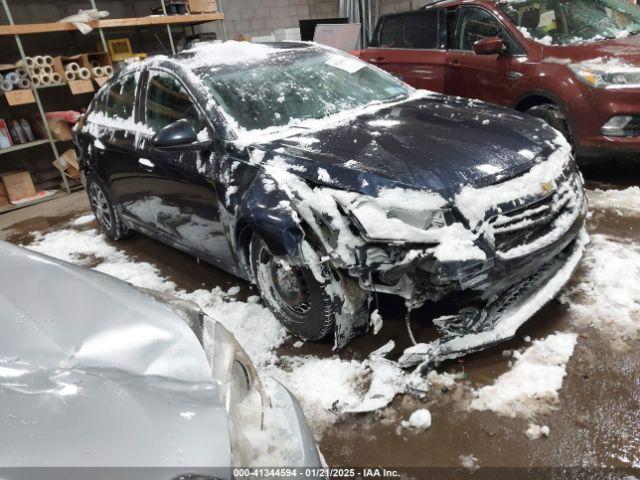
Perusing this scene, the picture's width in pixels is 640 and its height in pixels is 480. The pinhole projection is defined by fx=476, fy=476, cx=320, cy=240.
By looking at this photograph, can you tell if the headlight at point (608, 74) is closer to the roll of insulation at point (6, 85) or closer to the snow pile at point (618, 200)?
the snow pile at point (618, 200)

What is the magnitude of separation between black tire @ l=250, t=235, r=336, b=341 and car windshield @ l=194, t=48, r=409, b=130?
2.61 ft

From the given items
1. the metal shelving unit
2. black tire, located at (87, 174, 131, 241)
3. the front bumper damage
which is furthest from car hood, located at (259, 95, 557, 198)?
the metal shelving unit

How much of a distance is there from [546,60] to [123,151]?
12.2 feet

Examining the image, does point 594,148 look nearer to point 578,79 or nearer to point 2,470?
point 578,79

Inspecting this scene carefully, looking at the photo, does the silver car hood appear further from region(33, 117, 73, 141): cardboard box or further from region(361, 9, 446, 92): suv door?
region(33, 117, 73, 141): cardboard box

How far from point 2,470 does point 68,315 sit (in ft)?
1.90

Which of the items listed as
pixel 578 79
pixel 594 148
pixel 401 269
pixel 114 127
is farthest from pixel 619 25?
pixel 114 127

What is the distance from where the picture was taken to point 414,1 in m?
9.27

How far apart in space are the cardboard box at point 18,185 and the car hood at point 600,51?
6.59 m

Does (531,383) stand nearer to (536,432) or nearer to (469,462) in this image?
(536,432)

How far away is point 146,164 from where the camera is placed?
3391 millimetres

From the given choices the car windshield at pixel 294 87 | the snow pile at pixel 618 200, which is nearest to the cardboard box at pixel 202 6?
the car windshield at pixel 294 87

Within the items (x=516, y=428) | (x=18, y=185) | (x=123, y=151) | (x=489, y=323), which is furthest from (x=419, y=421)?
(x=18, y=185)

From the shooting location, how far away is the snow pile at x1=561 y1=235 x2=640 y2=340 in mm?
2541
